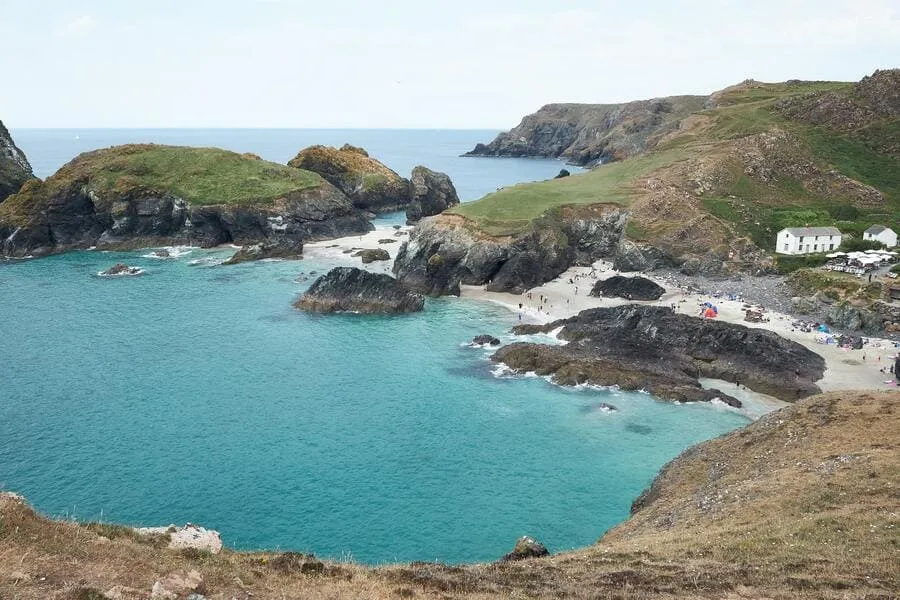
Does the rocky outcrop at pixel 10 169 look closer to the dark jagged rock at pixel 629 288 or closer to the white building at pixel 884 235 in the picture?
the dark jagged rock at pixel 629 288

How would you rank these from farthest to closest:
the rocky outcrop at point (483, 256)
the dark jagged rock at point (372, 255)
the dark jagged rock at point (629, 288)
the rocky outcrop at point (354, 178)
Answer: the rocky outcrop at point (354, 178) < the dark jagged rock at point (372, 255) < the rocky outcrop at point (483, 256) < the dark jagged rock at point (629, 288)

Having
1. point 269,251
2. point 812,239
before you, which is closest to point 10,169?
point 269,251

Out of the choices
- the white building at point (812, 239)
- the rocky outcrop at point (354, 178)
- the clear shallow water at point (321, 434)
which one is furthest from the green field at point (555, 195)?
the rocky outcrop at point (354, 178)

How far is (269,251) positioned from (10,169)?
69.8 metres

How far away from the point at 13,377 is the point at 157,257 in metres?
58.0

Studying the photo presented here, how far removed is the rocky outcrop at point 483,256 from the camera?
9094 cm

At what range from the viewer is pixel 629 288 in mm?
82062

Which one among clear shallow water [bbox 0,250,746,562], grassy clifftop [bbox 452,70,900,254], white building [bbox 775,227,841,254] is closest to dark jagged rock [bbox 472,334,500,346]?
clear shallow water [bbox 0,250,746,562]

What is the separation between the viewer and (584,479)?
43.5 meters

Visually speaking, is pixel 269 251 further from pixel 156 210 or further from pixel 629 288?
pixel 629 288

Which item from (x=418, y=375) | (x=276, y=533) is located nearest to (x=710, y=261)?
(x=418, y=375)

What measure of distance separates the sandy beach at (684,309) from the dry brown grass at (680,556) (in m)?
21.1

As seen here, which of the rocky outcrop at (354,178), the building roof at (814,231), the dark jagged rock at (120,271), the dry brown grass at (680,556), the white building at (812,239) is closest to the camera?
the dry brown grass at (680,556)

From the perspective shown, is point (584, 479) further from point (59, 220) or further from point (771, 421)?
point (59, 220)
